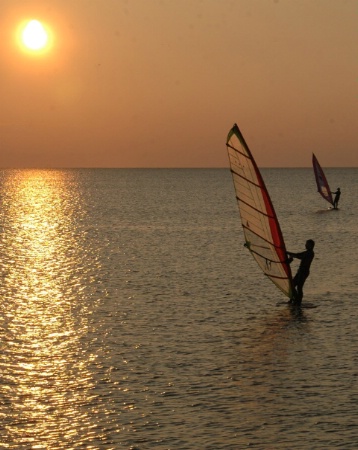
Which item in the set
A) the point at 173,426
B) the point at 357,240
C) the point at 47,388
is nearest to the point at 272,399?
the point at 173,426

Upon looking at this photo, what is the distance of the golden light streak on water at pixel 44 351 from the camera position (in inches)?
763

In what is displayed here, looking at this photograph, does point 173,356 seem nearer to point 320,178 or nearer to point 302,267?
point 302,267

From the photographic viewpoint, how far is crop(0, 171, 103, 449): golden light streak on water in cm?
1939

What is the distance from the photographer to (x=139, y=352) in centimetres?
2633

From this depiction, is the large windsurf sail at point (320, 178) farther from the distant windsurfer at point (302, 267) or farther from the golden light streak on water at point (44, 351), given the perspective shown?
the distant windsurfer at point (302, 267)

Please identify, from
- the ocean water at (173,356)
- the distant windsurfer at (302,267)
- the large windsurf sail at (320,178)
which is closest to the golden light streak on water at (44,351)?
the ocean water at (173,356)

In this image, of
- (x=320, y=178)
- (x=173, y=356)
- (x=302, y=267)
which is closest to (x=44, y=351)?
(x=173, y=356)

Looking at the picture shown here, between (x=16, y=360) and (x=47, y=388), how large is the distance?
3427 mm

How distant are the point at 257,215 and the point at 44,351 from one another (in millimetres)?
9873

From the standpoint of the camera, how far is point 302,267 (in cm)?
3297

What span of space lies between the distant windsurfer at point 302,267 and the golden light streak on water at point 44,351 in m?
7.61

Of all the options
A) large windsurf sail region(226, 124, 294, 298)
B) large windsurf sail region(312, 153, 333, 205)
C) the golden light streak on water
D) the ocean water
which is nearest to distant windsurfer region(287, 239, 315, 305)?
large windsurf sail region(226, 124, 294, 298)

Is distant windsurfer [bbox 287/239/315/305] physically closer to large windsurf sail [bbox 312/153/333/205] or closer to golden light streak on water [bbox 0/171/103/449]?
golden light streak on water [bbox 0/171/103/449]

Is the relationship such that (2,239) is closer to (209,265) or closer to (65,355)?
(209,265)
